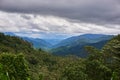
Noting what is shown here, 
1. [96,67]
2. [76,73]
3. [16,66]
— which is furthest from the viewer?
[16,66]

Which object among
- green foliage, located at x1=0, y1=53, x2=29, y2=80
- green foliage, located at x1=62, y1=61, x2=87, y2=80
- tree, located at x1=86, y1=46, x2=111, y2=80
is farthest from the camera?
green foliage, located at x1=0, y1=53, x2=29, y2=80

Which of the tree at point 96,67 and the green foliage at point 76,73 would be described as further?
the green foliage at point 76,73

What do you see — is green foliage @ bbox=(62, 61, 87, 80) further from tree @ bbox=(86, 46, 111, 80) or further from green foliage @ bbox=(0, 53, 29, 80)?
green foliage @ bbox=(0, 53, 29, 80)

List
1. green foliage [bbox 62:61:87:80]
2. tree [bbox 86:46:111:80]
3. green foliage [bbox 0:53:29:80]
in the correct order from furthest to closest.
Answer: green foliage [bbox 0:53:29:80] < green foliage [bbox 62:61:87:80] < tree [bbox 86:46:111:80]

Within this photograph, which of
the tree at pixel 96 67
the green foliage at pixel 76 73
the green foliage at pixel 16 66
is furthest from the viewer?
the green foliage at pixel 16 66

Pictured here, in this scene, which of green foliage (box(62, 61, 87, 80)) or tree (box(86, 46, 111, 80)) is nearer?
tree (box(86, 46, 111, 80))

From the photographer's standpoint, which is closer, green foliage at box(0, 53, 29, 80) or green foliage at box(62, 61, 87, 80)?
green foliage at box(62, 61, 87, 80)

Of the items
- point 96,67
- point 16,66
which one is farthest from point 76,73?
point 16,66

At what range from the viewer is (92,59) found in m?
55.2

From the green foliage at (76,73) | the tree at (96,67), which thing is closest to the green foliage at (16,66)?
the green foliage at (76,73)

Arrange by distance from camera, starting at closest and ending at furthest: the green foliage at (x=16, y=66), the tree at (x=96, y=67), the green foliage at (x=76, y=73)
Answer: the tree at (x=96, y=67), the green foliage at (x=76, y=73), the green foliage at (x=16, y=66)

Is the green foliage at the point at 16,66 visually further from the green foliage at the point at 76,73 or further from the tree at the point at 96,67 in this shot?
the tree at the point at 96,67

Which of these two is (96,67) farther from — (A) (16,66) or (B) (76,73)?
(A) (16,66)

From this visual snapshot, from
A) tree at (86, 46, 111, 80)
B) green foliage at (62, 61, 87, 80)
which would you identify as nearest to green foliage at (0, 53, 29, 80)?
green foliage at (62, 61, 87, 80)
